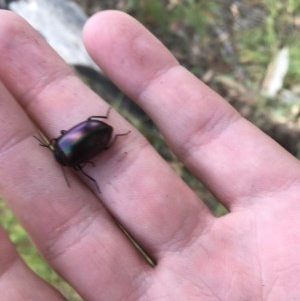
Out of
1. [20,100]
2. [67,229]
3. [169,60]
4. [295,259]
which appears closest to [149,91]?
[169,60]

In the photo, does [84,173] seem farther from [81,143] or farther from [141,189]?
[141,189]

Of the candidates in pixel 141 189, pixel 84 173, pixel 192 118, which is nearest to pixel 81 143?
pixel 84 173

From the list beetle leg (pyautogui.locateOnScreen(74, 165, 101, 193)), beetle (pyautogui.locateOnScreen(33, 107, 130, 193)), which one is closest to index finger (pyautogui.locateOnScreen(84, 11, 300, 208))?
beetle (pyautogui.locateOnScreen(33, 107, 130, 193))

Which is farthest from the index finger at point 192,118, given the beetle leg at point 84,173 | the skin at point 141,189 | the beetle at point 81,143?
the beetle leg at point 84,173

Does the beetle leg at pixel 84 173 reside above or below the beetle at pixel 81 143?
below

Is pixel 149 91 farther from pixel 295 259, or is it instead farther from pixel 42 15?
pixel 42 15

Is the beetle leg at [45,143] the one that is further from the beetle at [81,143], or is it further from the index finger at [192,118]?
the index finger at [192,118]
